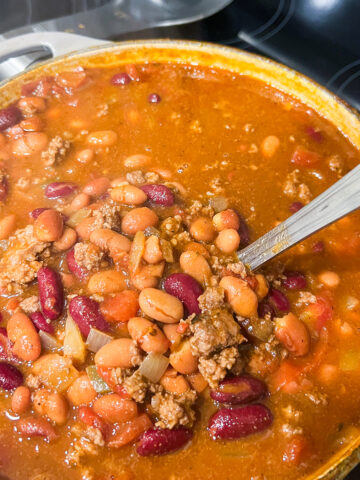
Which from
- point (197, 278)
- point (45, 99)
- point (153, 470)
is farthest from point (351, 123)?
point (153, 470)

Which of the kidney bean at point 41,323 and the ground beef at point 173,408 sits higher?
the ground beef at point 173,408

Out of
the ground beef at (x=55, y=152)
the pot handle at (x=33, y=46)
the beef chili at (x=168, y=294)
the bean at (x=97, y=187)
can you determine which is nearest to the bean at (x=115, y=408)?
the beef chili at (x=168, y=294)

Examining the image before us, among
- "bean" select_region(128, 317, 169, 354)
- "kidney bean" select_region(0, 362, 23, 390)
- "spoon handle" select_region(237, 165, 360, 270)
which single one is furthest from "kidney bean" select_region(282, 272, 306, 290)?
"kidney bean" select_region(0, 362, 23, 390)

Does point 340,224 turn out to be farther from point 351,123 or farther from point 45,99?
point 45,99

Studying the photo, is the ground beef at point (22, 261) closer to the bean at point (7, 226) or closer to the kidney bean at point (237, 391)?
the bean at point (7, 226)

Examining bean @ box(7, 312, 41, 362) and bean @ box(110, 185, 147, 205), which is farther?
bean @ box(110, 185, 147, 205)

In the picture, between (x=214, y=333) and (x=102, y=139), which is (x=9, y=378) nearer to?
(x=214, y=333)

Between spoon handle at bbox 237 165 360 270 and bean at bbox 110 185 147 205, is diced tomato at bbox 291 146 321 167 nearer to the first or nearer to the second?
spoon handle at bbox 237 165 360 270
